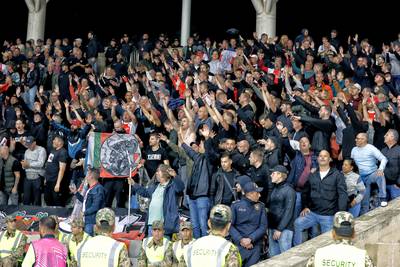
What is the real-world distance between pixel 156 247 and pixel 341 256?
4742 mm

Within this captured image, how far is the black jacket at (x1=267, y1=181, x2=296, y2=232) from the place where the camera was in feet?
34.2

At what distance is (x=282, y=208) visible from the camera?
10469mm

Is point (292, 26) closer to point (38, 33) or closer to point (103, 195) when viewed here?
point (38, 33)

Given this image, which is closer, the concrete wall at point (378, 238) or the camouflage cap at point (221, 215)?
the camouflage cap at point (221, 215)

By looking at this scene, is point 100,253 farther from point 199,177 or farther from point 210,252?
point 199,177

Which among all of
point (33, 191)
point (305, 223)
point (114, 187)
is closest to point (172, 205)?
point (305, 223)

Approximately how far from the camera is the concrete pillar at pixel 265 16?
2650cm

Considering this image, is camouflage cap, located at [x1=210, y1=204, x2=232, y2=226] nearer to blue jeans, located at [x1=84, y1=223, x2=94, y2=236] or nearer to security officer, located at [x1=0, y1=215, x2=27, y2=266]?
security officer, located at [x1=0, y1=215, x2=27, y2=266]

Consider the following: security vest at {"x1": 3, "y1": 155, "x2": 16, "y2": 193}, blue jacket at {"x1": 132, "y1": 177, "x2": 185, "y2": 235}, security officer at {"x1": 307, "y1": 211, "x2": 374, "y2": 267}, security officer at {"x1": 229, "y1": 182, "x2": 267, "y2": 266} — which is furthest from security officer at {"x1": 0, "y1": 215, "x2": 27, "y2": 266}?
security officer at {"x1": 307, "y1": 211, "x2": 374, "y2": 267}

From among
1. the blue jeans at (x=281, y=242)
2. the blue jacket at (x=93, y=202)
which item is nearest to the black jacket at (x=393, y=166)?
the blue jeans at (x=281, y=242)

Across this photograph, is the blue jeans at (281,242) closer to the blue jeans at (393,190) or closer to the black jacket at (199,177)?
the black jacket at (199,177)

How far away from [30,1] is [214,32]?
8.73 metres

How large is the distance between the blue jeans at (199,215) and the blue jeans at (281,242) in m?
1.41

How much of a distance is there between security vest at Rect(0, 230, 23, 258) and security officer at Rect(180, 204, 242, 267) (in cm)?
511
